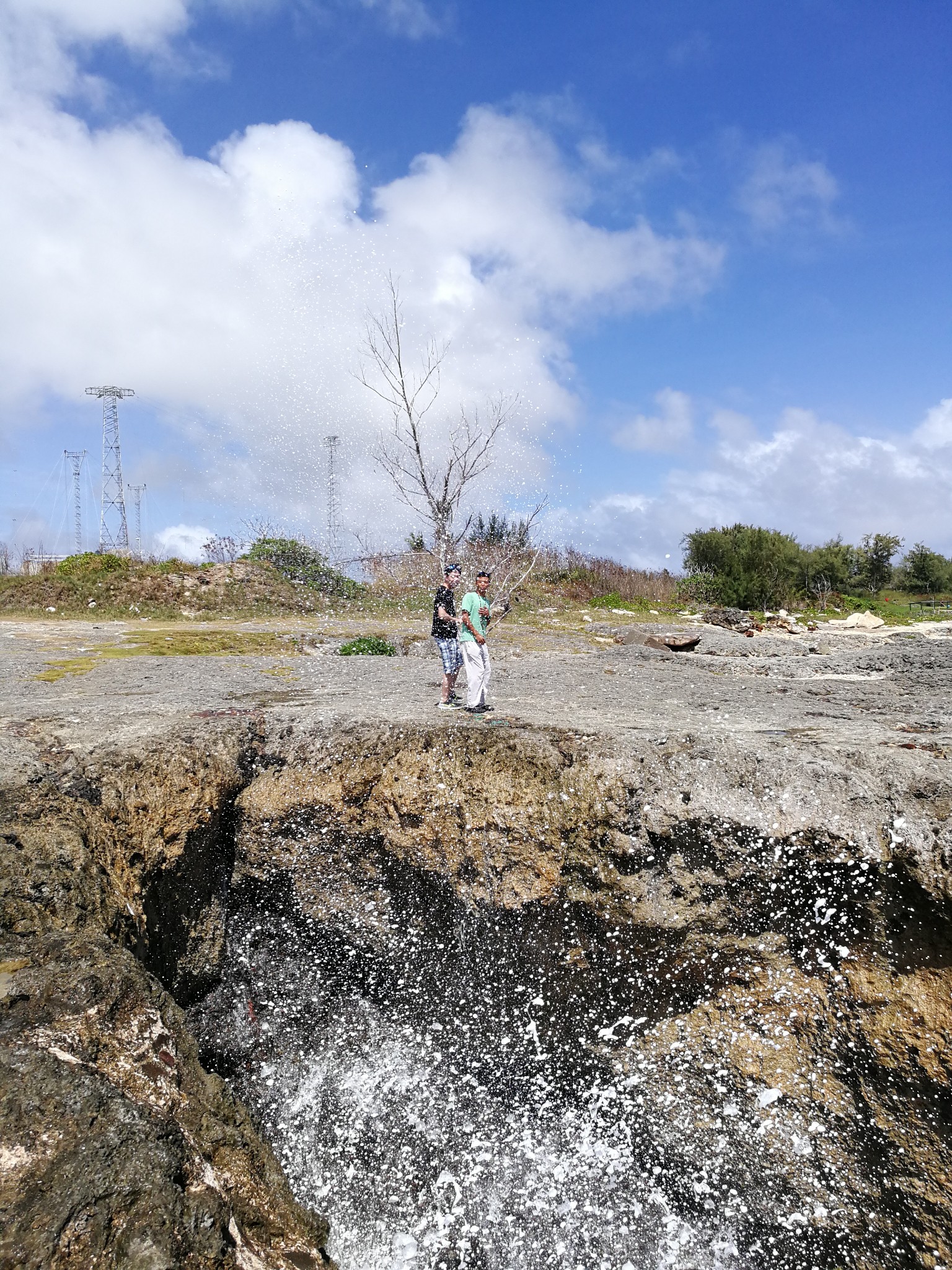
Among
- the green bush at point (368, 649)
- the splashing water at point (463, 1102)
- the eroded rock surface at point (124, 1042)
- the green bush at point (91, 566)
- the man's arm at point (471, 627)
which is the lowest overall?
the splashing water at point (463, 1102)

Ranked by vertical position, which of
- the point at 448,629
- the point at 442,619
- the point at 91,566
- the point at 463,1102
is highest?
the point at 91,566

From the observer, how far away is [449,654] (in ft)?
23.8

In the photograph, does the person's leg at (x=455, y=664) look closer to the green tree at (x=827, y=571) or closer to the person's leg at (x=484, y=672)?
the person's leg at (x=484, y=672)

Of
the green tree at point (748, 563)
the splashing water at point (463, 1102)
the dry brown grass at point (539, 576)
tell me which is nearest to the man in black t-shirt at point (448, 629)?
the splashing water at point (463, 1102)

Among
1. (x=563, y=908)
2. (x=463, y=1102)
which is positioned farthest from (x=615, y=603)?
(x=463, y=1102)

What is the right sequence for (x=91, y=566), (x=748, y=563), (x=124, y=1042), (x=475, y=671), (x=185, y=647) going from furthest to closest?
(x=748, y=563)
(x=91, y=566)
(x=185, y=647)
(x=475, y=671)
(x=124, y=1042)

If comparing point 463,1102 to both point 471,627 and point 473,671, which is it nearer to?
point 473,671

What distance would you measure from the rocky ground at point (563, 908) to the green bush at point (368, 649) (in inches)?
215

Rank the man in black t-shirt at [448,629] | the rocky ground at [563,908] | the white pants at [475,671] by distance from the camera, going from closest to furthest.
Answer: the rocky ground at [563,908] < the white pants at [475,671] < the man in black t-shirt at [448,629]

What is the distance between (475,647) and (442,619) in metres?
0.58

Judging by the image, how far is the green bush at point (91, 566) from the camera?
1789cm

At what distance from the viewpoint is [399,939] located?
17.1 feet

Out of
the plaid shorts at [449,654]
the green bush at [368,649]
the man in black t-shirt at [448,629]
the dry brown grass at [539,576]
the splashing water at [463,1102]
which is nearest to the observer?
the splashing water at [463,1102]

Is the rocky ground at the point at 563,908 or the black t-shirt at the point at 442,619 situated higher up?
the black t-shirt at the point at 442,619
